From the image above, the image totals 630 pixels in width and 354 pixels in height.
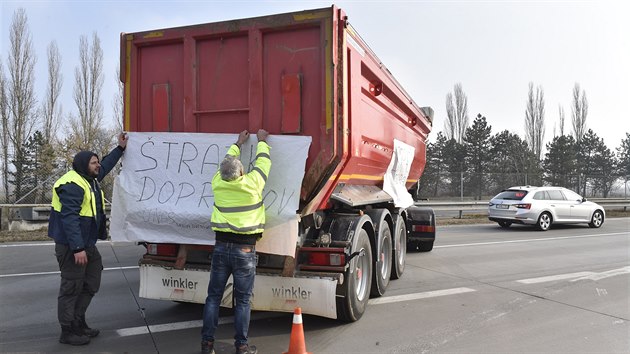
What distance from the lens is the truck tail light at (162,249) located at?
15.8 ft

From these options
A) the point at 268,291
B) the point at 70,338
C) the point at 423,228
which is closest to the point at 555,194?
the point at 423,228

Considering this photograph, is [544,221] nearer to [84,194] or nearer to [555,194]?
[555,194]

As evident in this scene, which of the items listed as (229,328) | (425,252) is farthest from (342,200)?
(425,252)

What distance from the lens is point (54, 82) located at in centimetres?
3083

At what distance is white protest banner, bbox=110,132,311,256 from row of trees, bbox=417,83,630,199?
2174 centimetres

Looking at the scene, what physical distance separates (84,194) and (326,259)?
2.43 m

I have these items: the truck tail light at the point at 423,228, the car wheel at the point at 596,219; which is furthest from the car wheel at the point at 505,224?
the truck tail light at the point at 423,228

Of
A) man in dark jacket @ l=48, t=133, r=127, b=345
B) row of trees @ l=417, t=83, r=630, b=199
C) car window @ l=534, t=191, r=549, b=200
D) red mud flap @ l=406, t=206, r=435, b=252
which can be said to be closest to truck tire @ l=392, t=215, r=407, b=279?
red mud flap @ l=406, t=206, r=435, b=252

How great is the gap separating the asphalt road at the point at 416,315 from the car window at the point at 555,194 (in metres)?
7.11

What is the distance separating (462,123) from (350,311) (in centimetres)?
4654

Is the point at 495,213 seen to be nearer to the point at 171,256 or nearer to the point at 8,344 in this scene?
the point at 171,256

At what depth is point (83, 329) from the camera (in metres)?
4.40

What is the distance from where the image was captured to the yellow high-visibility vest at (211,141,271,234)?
3816mm

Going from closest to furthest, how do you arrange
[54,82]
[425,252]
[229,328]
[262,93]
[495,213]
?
[262,93] < [229,328] < [425,252] < [495,213] < [54,82]
